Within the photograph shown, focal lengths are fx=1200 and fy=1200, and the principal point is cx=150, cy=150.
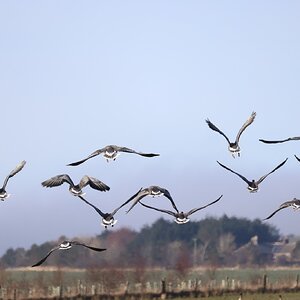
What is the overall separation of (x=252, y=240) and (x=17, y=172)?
73963 mm

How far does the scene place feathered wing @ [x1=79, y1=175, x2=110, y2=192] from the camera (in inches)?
1383

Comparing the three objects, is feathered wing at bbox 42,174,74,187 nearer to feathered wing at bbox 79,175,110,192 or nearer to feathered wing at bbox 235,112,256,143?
feathered wing at bbox 79,175,110,192

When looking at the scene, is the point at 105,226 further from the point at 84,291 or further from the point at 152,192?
the point at 84,291

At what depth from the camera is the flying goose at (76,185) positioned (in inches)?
1390

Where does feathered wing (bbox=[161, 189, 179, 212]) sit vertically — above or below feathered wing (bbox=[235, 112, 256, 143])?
below

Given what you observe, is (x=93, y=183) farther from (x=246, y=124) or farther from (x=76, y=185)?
(x=246, y=124)

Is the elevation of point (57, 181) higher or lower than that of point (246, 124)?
lower

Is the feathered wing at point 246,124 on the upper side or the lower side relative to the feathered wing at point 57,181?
upper

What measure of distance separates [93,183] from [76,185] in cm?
52

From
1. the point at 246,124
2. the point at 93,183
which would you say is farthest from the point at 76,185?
the point at 246,124

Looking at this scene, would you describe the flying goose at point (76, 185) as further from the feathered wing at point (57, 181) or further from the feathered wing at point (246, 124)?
the feathered wing at point (246, 124)

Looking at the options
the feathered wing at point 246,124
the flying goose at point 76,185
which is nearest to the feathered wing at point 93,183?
the flying goose at point 76,185

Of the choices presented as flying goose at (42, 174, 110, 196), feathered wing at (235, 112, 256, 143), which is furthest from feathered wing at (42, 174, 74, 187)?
feathered wing at (235, 112, 256, 143)

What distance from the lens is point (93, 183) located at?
36125 millimetres
